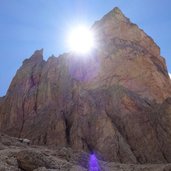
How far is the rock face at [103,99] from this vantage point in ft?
131

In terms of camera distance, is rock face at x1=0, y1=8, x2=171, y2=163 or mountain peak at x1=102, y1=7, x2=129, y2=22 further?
mountain peak at x1=102, y1=7, x2=129, y2=22

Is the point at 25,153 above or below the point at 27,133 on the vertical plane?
below

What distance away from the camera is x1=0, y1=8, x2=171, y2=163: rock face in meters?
40.0

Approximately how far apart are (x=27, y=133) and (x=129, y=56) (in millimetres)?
21503

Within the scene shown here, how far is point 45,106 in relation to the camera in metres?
53.8

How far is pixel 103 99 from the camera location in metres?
46.6

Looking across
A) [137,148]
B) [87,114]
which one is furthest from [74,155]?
[87,114]

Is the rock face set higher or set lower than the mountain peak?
lower

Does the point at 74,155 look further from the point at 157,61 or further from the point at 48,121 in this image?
the point at 157,61

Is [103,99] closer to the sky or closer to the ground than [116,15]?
closer to the ground

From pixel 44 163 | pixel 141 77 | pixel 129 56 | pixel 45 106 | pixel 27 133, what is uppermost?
pixel 129 56

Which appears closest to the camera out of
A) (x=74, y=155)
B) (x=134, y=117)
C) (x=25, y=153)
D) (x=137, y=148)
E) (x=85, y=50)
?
(x=25, y=153)

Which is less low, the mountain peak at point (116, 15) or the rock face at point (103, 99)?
the mountain peak at point (116, 15)

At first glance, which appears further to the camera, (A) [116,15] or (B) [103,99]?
(A) [116,15]
